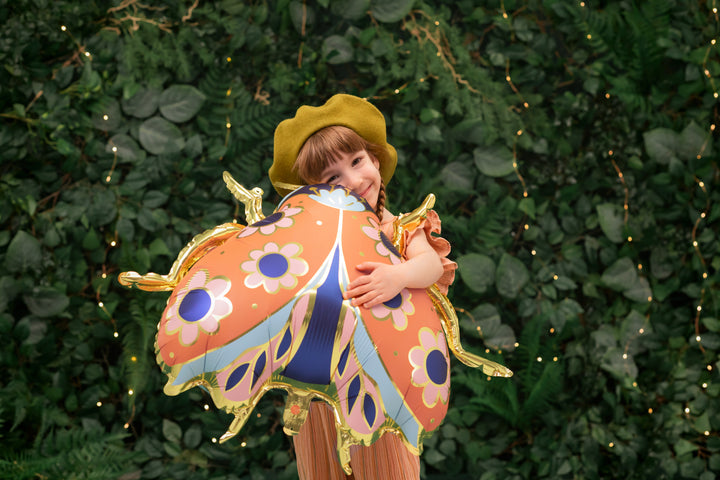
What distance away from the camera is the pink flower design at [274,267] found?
4.06 feet

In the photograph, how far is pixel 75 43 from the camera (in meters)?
2.44

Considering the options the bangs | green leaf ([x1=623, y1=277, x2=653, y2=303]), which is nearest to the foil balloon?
the bangs

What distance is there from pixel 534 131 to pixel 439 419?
5.30 ft

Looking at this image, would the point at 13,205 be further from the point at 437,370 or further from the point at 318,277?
the point at 437,370

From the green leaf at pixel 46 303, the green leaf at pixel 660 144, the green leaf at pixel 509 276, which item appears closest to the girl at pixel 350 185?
the green leaf at pixel 509 276

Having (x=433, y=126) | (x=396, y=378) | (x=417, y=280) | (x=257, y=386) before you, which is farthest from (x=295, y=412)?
(x=433, y=126)

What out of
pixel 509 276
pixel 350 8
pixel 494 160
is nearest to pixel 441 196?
pixel 494 160

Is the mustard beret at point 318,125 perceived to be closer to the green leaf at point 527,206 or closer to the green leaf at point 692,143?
the green leaf at point 527,206

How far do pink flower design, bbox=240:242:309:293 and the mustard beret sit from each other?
0.94ft

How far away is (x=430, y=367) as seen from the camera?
1.28 metres

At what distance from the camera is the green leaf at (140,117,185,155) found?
2.47m

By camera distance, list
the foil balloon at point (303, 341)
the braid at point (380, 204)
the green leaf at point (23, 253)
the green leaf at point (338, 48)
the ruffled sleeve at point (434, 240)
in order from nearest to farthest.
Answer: the foil balloon at point (303, 341) < the ruffled sleeve at point (434, 240) < the braid at point (380, 204) < the green leaf at point (23, 253) < the green leaf at point (338, 48)

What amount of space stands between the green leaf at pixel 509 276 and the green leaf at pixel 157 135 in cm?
130

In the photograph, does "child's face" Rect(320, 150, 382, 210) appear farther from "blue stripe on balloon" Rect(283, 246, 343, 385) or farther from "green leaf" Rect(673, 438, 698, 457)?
"green leaf" Rect(673, 438, 698, 457)
